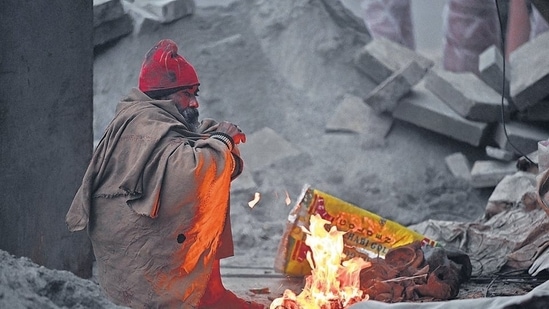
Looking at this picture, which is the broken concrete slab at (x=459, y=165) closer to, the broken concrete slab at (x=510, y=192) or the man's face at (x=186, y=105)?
the broken concrete slab at (x=510, y=192)

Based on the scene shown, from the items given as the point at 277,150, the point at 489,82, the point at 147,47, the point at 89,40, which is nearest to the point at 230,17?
the point at 147,47

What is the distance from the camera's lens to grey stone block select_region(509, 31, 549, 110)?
9266mm

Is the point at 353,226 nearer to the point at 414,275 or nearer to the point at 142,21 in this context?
the point at 414,275

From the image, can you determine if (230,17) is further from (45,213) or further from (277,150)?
(45,213)

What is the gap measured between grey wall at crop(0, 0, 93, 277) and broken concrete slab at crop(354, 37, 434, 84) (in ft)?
14.6

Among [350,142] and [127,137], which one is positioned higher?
[127,137]

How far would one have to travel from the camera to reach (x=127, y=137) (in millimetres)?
5766

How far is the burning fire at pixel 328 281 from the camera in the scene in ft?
20.5

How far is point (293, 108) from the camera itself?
1102cm

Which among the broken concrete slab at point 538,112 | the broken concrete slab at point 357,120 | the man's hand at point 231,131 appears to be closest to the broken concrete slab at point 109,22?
the broken concrete slab at point 357,120

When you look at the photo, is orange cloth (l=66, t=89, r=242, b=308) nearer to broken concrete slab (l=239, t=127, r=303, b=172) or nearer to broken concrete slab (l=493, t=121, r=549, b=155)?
broken concrete slab (l=239, t=127, r=303, b=172)

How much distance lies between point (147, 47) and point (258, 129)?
159cm

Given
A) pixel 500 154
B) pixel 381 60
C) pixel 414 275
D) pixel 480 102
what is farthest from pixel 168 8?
pixel 414 275

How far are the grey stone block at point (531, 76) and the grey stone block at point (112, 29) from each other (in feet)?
13.8
